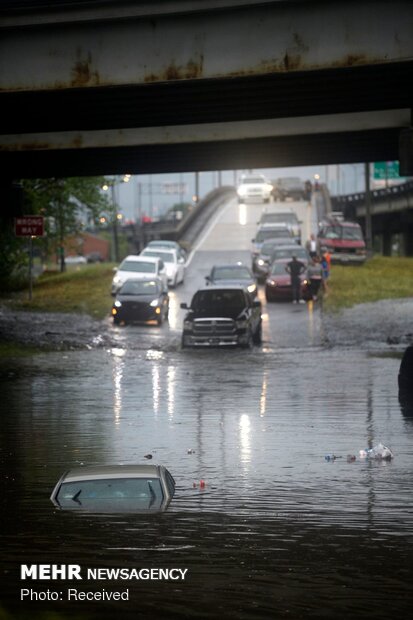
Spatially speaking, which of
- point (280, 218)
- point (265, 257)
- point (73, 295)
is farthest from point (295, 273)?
point (280, 218)

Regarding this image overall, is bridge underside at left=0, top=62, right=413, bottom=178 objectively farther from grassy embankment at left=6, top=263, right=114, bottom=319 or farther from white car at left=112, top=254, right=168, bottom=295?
Answer: white car at left=112, top=254, right=168, bottom=295

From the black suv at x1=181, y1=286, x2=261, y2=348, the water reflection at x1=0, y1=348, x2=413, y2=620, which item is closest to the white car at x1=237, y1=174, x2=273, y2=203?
the black suv at x1=181, y1=286, x2=261, y2=348

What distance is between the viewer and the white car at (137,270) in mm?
54000

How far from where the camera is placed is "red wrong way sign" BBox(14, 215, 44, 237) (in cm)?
4912

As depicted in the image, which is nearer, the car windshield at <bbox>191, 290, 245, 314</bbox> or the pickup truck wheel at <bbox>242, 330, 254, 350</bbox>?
the pickup truck wheel at <bbox>242, 330, 254, 350</bbox>

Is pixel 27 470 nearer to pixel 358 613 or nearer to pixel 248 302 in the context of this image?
pixel 358 613

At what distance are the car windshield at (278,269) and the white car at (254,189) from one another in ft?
169

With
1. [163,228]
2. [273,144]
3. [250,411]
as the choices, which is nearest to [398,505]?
[250,411]

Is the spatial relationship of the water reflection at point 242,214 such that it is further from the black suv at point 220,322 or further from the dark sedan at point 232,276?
the black suv at point 220,322

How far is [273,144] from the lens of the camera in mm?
38281

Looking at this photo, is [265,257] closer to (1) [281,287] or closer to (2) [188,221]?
(1) [281,287]

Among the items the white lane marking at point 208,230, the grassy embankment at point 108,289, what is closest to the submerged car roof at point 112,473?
the grassy embankment at point 108,289

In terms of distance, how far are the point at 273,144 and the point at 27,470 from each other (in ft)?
67.4

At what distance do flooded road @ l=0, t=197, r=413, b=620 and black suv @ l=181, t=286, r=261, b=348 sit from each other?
5.75 feet
